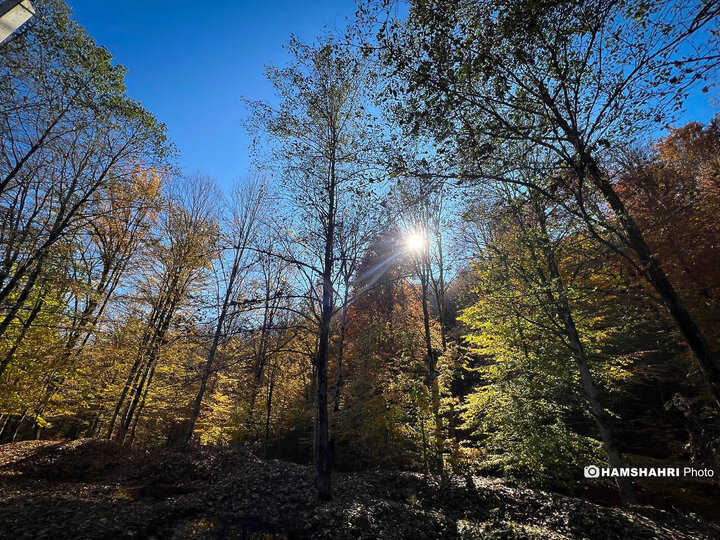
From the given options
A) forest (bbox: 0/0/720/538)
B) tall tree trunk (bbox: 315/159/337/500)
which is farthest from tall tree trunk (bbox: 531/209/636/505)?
tall tree trunk (bbox: 315/159/337/500)

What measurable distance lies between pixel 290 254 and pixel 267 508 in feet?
22.3

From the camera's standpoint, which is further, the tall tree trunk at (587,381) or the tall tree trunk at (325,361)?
the tall tree trunk at (587,381)

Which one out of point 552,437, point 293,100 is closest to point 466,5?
point 293,100

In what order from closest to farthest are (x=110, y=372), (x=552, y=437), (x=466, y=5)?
(x=466, y=5), (x=552, y=437), (x=110, y=372)

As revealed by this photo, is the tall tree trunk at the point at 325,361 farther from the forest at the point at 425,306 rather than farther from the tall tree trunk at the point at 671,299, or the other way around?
the tall tree trunk at the point at 671,299

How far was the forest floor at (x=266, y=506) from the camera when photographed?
5371mm

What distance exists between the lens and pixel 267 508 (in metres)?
6.90

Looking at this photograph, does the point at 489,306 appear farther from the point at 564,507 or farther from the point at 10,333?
the point at 10,333

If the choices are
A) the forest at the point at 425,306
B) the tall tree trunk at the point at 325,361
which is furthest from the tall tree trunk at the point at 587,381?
the tall tree trunk at the point at 325,361

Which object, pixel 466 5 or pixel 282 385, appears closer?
pixel 466 5

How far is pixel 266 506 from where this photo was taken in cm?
702

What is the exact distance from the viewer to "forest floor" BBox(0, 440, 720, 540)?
17.6 feet

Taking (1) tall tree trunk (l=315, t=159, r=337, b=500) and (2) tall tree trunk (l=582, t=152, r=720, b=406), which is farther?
(1) tall tree trunk (l=315, t=159, r=337, b=500)

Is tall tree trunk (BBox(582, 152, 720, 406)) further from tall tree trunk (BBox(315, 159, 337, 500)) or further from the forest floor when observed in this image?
tall tree trunk (BBox(315, 159, 337, 500))
